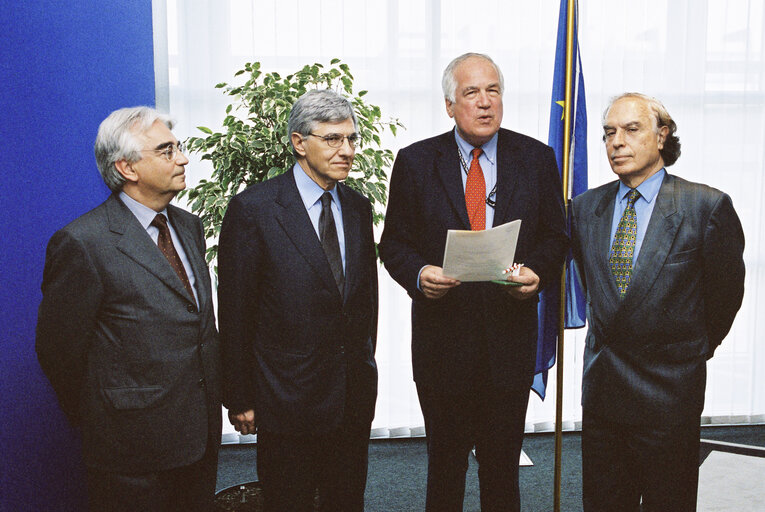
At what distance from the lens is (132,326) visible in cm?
157

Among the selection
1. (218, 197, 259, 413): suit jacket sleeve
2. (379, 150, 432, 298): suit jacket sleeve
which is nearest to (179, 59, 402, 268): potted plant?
(379, 150, 432, 298): suit jacket sleeve

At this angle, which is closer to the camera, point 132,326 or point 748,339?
point 132,326

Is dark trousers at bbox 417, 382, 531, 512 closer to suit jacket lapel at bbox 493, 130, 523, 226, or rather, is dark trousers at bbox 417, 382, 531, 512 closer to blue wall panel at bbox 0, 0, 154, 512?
suit jacket lapel at bbox 493, 130, 523, 226

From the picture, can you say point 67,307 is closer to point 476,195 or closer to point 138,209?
point 138,209

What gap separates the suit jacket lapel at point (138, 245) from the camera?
5.19 feet

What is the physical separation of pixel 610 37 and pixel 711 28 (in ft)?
2.10

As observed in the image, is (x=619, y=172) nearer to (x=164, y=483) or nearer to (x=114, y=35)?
(x=164, y=483)

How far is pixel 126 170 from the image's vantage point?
1641 millimetres

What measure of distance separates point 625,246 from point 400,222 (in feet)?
2.35

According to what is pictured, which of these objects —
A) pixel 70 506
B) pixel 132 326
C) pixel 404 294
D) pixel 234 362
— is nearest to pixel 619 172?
pixel 234 362

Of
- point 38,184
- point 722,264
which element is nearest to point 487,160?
point 722,264

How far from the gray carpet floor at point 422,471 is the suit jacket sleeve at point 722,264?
137 cm

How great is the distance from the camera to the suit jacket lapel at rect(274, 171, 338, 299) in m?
1.80

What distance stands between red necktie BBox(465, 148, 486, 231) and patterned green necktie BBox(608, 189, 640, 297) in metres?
0.42
